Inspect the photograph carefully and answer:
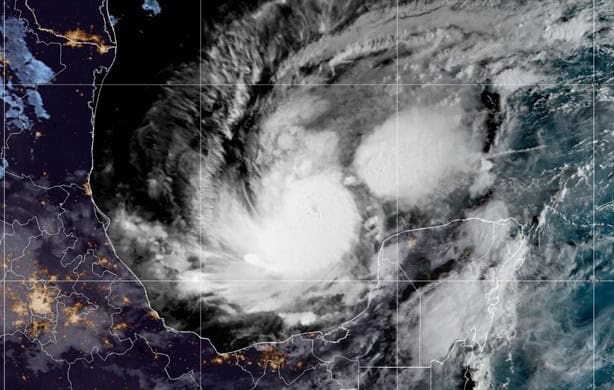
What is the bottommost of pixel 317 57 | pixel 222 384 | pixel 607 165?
pixel 222 384

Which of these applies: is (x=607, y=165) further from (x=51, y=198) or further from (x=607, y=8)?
(x=51, y=198)

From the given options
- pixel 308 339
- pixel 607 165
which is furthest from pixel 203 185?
pixel 607 165

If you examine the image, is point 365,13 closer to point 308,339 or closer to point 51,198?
point 308,339

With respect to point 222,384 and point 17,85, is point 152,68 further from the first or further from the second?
point 222,384

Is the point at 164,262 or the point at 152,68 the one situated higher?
the point at 152,68

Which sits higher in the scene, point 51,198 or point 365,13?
point 365,13

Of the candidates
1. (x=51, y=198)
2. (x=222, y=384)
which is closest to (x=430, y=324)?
(x=222, y=384)

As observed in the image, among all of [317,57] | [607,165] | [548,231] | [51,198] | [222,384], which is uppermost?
[317,57]
